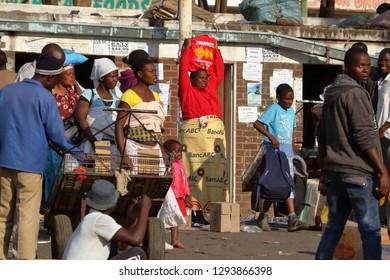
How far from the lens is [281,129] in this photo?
1617 centimetres

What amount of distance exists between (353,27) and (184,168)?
25.4 feet

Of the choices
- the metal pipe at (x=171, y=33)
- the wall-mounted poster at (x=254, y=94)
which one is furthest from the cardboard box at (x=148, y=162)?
the wall-mounted poster at (x=254, y=94)

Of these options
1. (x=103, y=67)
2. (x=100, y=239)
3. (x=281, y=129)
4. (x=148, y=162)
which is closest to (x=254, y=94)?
(x=281, y=129)

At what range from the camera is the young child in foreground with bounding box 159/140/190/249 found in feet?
43.1

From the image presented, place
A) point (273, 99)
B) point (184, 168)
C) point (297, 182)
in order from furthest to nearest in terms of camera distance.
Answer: point (273, 99), point (297, 182), point (184, 168)

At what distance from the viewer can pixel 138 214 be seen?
34.8 feet

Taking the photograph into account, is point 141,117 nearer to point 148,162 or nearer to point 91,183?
point 148,162

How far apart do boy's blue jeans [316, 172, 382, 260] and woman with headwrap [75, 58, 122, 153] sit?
10.1 feet

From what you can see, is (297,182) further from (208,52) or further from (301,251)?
(301,251)

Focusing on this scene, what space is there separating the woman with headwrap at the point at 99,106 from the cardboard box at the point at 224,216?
6.94 ft

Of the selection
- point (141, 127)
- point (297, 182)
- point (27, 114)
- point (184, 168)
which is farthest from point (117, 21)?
point (27, 114)

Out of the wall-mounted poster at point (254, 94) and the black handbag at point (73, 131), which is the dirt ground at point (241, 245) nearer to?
the black handbag at point (73, 131)

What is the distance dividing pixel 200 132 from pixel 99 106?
2.20m

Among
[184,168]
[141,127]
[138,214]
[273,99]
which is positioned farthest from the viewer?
[273,99]
